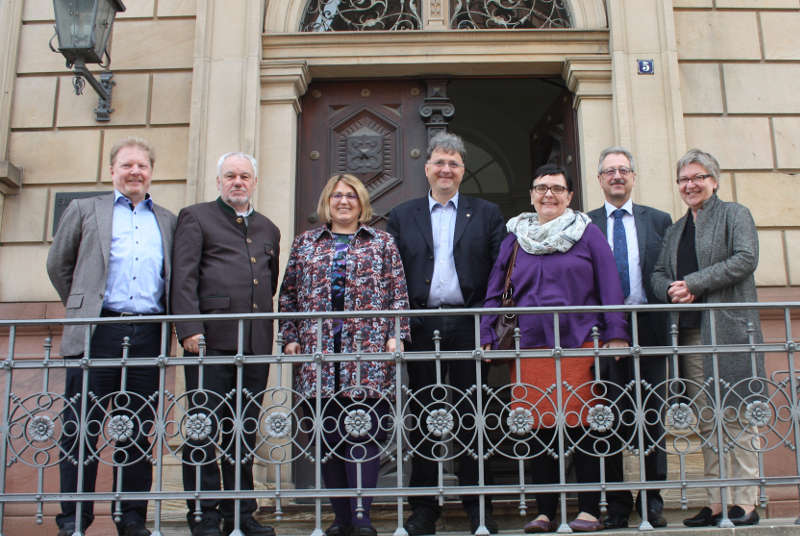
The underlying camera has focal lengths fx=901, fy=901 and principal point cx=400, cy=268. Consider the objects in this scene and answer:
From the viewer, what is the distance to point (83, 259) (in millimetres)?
4590

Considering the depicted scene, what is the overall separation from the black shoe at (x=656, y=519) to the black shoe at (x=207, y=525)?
2.11 metres

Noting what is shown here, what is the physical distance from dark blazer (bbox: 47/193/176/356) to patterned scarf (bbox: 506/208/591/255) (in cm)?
186

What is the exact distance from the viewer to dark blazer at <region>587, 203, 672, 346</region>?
16.0 ft

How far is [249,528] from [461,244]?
1.85m

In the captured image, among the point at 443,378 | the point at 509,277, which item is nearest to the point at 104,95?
the point at 443,378


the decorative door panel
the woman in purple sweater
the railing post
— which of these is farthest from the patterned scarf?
the railing post

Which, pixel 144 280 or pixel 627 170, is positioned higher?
pixel 627 170

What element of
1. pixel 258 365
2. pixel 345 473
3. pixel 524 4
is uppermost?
pixel 524 4

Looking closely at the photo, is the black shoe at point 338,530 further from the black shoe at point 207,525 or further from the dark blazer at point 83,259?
the dark blazer at point 83,259

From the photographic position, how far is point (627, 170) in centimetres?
506

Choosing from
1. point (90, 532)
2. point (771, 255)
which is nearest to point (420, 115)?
point (771, 255)

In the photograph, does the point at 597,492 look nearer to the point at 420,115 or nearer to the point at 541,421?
the point at 541,421

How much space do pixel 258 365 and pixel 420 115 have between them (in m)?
3.00

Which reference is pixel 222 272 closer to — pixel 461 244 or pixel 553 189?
pixel 461 244
